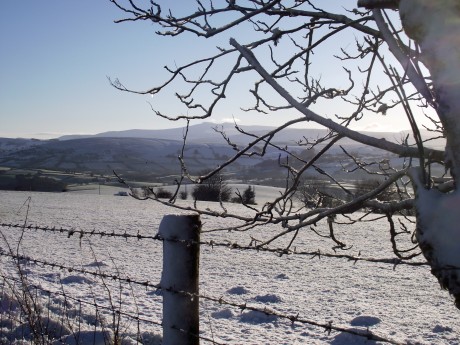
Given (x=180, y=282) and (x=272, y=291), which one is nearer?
(x=180, y=282)

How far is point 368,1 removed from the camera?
1639mm

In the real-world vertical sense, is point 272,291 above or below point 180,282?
below

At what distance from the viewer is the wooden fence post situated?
219 centimetres

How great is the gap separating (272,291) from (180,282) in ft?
16.7

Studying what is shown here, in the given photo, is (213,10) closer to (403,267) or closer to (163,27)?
(163,27)

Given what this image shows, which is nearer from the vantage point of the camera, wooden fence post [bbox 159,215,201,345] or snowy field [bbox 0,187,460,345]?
wooden fence post [bbox 159,215,201,345]

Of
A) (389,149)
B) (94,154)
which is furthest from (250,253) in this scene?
(94,154)

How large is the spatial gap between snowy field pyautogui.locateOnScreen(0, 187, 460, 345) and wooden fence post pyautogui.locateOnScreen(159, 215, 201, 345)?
358 mm

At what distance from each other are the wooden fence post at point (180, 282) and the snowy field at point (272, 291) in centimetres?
36

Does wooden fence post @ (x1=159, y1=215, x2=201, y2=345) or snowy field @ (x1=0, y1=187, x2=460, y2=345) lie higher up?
wooden fence post @ (x1=159, y1=215, x2=201, y2=345)

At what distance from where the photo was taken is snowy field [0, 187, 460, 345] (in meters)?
5.09

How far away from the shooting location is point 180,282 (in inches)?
86.2

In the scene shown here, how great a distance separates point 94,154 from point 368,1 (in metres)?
104

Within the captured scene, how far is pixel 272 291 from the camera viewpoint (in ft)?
Result: 23.2
